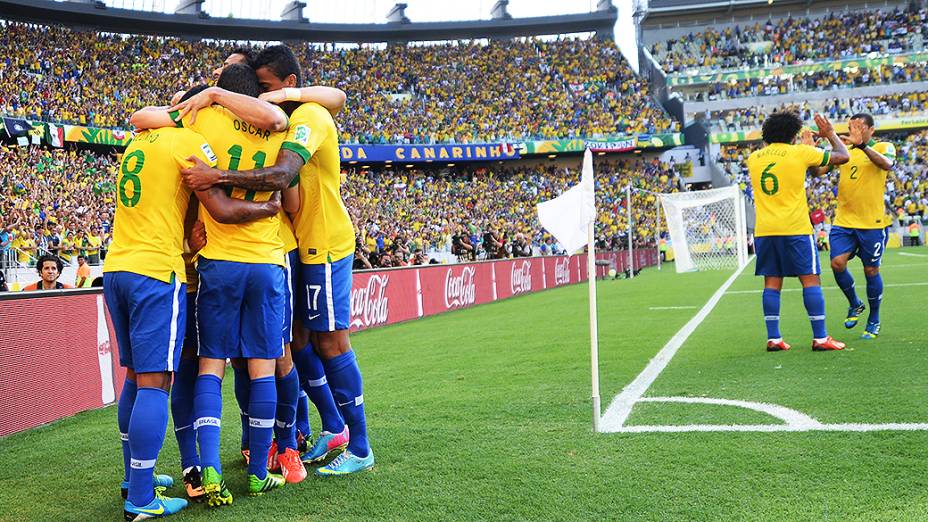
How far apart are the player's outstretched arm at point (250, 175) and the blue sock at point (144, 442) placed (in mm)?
974

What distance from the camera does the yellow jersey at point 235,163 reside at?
3762mm

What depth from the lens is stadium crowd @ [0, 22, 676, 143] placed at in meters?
38.1

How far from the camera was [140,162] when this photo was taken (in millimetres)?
3670

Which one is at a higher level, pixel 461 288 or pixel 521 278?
pixel 461 288

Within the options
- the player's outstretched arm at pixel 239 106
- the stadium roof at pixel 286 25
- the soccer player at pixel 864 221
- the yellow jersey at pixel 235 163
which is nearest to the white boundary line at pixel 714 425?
the yellow jersey at pixel 235 163

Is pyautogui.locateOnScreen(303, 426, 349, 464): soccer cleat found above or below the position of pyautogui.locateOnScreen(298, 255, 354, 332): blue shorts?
below

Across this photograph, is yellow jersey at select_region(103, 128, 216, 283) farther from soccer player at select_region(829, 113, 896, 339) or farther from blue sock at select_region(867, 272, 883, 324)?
blue sock at select_region(867, 272, 883, 324)

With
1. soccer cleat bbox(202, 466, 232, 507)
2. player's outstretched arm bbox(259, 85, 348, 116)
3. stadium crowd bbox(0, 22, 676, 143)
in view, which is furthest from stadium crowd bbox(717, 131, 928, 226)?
soccer cleat bbox(202, 466, 232, 507)

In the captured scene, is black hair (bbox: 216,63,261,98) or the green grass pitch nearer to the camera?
the green grass pitch

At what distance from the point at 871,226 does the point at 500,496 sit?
623 cm

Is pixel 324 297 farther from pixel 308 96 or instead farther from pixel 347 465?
pixel 308 96

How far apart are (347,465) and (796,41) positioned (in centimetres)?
5859

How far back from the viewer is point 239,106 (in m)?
3.65

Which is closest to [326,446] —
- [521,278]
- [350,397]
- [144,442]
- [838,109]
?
[350,397]
